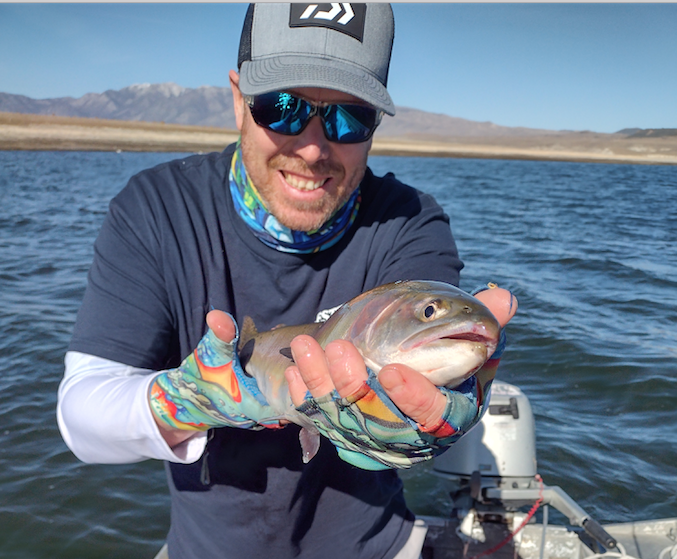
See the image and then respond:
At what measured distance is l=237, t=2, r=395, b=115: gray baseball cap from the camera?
204 cm

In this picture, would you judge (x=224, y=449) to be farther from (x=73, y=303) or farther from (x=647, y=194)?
(x=647, y=194)

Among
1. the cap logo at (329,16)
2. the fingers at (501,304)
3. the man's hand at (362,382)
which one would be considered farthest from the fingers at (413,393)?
the cap logo at (329,16)

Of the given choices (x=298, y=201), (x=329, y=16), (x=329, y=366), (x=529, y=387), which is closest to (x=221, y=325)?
(x=329, y=366)

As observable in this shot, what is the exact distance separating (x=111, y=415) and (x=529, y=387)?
6259mm

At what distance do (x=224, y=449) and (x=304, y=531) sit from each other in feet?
1.49

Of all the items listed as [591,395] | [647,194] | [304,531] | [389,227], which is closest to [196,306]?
[389,227]

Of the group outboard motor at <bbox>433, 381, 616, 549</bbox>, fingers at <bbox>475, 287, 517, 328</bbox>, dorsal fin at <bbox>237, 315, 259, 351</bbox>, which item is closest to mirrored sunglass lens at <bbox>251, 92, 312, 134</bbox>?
dorsal fin at <bbox>237, 315, 259, 351</bbox>

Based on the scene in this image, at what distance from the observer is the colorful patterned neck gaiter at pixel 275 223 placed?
7.40ft

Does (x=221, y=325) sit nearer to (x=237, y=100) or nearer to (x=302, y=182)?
(x=302, y=182)

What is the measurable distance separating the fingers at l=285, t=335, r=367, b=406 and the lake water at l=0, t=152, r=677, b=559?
4.28m

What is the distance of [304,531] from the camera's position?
233cm

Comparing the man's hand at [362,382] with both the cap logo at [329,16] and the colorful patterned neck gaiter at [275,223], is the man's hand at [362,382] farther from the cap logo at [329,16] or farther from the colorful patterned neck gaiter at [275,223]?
Result: the cap logo at [329,16]

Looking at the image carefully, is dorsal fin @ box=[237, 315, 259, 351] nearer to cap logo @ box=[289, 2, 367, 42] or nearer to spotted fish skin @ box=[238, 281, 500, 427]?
spotted fish skin @ box=[238, 281, 500, 427]

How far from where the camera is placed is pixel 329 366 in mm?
1418
